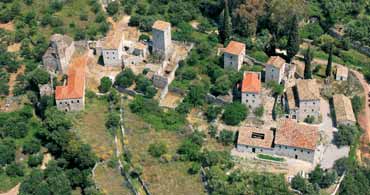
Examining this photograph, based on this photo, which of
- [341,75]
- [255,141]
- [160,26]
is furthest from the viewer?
[160,26]

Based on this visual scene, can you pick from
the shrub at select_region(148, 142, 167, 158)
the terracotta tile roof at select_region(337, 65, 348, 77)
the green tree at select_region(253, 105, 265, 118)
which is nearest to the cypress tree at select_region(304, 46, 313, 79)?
the terracotta tile roof at select_region(337, 65, 348, 77)

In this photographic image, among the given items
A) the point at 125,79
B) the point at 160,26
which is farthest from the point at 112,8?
the point at 125,79

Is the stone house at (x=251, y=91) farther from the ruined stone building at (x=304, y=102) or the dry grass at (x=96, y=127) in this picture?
the dry grass at (x=96, y=127)

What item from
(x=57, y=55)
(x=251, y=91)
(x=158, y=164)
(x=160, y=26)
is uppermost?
(x=160, y=26)

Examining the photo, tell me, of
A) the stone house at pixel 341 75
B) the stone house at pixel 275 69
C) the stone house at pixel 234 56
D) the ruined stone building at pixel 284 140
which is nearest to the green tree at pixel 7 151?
the ruined stone building at pixel 284 140

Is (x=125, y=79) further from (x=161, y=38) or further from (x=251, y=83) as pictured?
(x=251, y=83)

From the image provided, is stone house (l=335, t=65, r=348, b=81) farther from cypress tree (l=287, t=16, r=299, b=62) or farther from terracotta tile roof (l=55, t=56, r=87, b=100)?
terracotta tile roof (l=55, t=56, r=87, b=100)

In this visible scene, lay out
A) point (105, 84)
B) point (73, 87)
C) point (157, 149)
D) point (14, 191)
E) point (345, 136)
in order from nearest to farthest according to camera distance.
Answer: point (157, 149) → point (345, 136) → point (14, 191) → point (73, 87) → point (105, 84)
